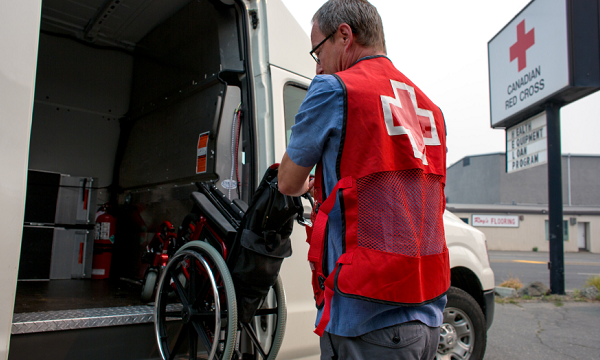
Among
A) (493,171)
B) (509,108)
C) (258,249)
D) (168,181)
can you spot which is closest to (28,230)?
(168,181)

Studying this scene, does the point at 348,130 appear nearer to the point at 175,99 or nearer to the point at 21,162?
the point at 21,162

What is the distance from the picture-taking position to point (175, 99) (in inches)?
154

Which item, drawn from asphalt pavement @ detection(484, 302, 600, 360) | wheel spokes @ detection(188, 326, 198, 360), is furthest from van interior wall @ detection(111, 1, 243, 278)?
asphalt pavement @ detection(484, 302, 600, 360)

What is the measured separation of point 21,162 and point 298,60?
6.03 ft

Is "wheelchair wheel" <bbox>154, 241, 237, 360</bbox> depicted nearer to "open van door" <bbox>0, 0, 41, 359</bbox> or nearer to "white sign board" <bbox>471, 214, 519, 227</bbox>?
"open van door" <bbox>0, 0, 41, 359</bbox>

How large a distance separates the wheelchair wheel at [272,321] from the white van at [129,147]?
0.17 m

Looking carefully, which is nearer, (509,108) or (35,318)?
(35,318)

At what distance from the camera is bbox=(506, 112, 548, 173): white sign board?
29.1 feet

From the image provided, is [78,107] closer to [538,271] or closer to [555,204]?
[555,204]

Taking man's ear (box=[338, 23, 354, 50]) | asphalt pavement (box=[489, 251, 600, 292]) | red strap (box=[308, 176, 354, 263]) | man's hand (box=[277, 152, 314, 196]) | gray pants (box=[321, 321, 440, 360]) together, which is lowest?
asphalt pavement (box=[489, 251, 600, 292])

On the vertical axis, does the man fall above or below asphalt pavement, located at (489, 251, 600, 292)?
above

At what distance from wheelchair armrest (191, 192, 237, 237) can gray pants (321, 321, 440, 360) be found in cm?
120

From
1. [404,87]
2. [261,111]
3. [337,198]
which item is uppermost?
[261,111]

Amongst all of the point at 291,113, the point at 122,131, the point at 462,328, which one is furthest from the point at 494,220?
the point at 291,113
